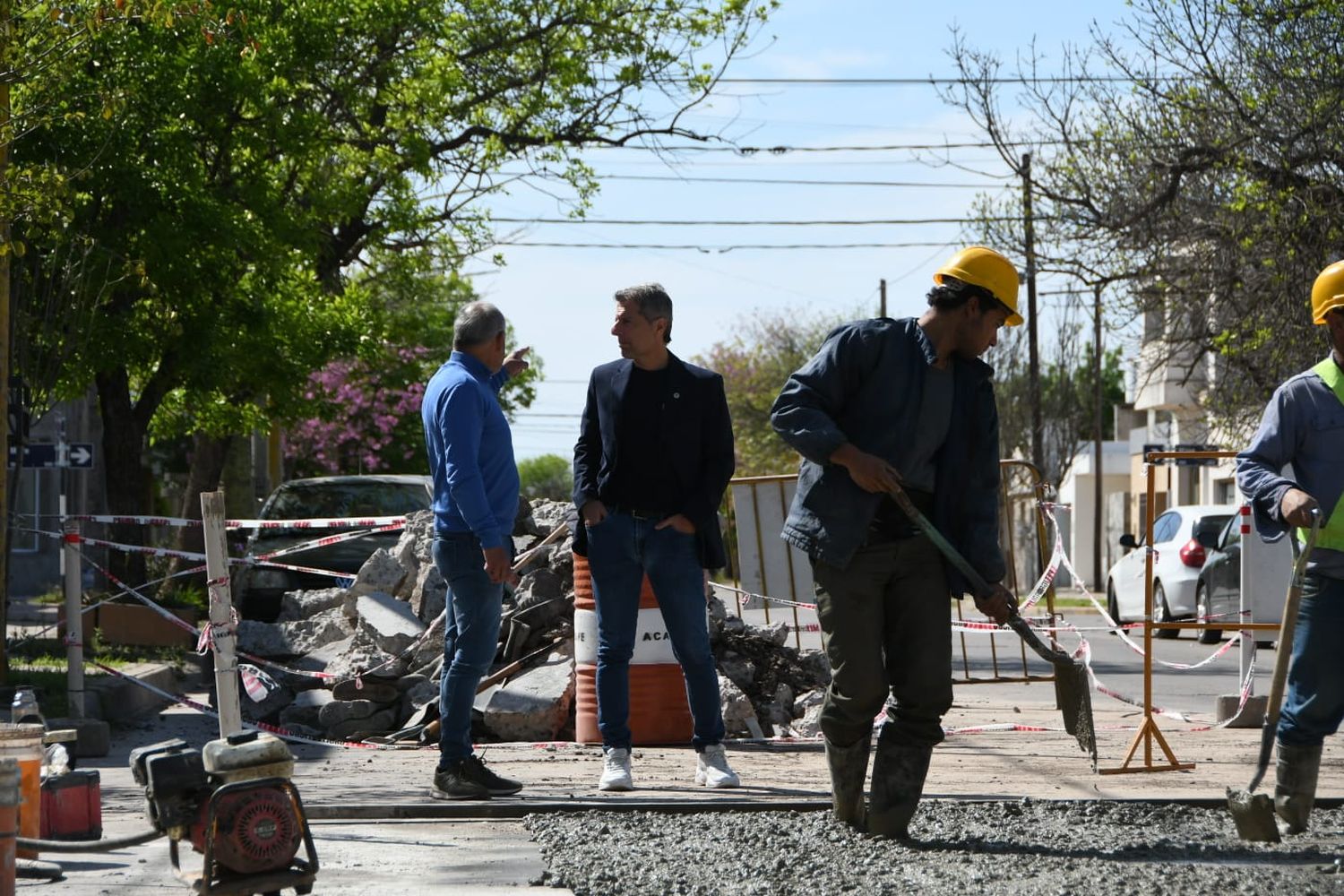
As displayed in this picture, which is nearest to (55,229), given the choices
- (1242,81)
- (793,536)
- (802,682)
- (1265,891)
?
(802,682)

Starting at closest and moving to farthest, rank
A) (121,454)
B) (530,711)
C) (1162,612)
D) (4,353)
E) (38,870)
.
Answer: (38,870) < (530,711) < (4,353) < (121,454) < (1162,612)

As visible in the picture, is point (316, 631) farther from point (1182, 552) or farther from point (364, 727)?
point (1182, 552)

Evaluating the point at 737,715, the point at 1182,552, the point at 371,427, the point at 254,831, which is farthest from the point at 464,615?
the point at 371,427

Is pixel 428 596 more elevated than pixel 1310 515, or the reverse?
pixel 1310 515

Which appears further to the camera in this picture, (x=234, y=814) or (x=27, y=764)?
(x=27, y=764)

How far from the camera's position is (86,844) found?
501 centimetres

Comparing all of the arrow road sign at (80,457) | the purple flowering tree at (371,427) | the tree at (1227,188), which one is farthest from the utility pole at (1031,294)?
the purple flowering tree at (371,427)

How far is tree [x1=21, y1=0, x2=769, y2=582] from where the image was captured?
16.0 meters

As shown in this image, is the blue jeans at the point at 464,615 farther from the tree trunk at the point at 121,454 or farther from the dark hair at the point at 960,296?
the tree trunk at the point at 121,454

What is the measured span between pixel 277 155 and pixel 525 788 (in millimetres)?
12565

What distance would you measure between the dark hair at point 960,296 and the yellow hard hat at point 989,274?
1 cm

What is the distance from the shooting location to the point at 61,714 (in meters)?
9.87

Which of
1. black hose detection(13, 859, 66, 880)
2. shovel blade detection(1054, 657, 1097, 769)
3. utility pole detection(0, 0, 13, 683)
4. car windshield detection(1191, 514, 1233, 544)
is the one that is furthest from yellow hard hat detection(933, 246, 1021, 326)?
car windshield detection(1191, 514, 1233, 544)

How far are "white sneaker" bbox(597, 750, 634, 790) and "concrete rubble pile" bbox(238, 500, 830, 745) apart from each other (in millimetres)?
2290
